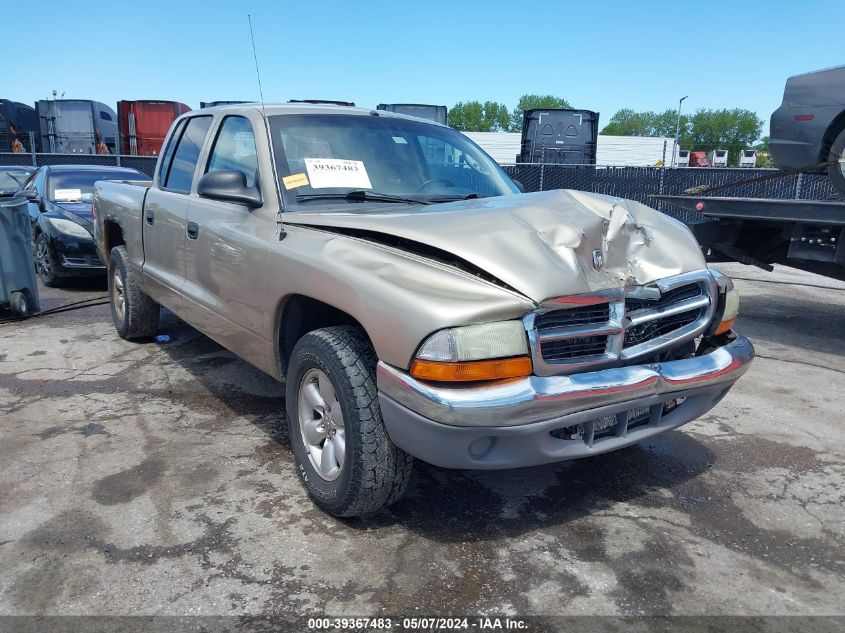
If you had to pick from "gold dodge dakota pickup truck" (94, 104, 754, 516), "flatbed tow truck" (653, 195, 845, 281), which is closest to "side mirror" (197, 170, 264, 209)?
"gold dodge dakota pickup truck" (94, 104, 754, 516)

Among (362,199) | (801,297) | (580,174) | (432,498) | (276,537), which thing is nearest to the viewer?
(276,537)

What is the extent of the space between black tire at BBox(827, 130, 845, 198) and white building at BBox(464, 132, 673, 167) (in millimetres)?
34383

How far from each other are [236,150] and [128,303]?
2.39m

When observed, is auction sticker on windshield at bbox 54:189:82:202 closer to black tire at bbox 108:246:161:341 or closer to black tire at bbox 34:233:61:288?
black tire at bbox 34:233:61:288

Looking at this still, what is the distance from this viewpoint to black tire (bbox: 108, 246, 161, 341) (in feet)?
18.9

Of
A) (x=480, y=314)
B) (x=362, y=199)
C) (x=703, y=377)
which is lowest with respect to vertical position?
(x=703, y=377)

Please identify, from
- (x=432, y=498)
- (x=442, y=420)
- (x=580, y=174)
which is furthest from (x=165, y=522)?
(x=580, y=174)

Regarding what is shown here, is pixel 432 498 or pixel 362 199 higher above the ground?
pixel 362 199

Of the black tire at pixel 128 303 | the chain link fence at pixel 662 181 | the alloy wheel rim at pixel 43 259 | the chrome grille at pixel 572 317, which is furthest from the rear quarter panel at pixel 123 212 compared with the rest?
the chain link fence at pixel 662 181

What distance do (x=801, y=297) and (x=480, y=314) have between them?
786 centimetres

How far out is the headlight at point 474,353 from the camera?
248cm

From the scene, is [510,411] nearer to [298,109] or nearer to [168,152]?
[298,109]

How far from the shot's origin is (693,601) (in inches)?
102

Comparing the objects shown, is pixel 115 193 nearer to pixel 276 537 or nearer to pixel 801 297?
pixel 276 537
